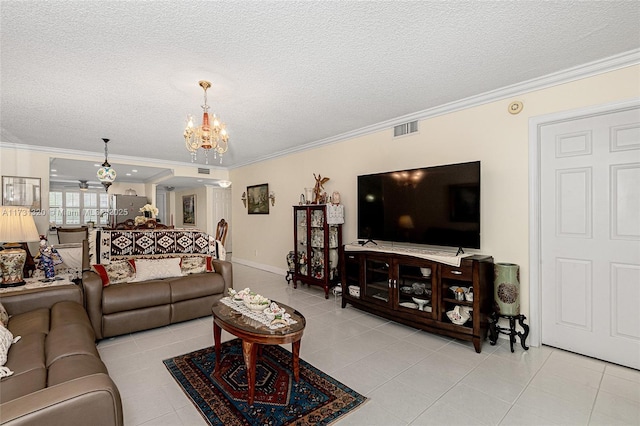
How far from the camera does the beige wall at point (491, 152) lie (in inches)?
103

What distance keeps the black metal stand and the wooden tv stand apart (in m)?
0.06

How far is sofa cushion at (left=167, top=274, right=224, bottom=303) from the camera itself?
339 centimetres

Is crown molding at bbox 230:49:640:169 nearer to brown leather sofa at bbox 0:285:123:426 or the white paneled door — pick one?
the white paneled door

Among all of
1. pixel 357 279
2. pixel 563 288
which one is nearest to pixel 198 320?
pixel 357 279

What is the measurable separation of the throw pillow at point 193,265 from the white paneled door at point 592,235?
386cm

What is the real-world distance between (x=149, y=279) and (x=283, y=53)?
9.63ft

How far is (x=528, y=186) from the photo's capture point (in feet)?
9.39

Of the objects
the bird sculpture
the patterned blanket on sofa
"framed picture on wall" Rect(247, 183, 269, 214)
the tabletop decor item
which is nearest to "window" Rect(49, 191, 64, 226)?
"framed picture on wall" Rect(247, 183, 269, 214)

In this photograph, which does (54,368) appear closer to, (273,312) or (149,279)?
(273,312)

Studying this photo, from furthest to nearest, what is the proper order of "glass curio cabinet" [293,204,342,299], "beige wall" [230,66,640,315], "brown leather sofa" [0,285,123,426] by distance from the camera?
"glass curio cabinet" [293,204,342,299]
"beige wall" [230,66,640,315]
"brown leather sofa" [0,285,123,426]

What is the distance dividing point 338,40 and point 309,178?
3.28 meters

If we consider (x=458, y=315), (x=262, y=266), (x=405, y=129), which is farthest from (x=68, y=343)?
(x=262, y=266)

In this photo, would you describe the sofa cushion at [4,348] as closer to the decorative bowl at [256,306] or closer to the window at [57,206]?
the decorative bowl at [256,306]

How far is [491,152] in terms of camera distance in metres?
3.11
